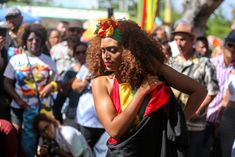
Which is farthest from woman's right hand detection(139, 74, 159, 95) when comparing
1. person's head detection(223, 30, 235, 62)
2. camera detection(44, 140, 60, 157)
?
person's head detection(223, 30, 235, 62)

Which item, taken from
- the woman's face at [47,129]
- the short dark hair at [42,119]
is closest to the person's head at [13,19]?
the short dark hair at [42,119]

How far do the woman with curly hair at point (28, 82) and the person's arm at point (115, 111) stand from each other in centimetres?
323

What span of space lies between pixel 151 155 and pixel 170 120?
0.27 meters

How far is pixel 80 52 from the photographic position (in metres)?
7.81

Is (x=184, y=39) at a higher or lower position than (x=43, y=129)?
higher

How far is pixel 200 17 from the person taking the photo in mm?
10656

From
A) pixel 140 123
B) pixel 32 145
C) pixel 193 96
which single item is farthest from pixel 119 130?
pixel 32 145

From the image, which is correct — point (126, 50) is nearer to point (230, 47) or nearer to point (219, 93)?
point (230, 47)

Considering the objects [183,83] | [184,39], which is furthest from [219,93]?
[183,83]

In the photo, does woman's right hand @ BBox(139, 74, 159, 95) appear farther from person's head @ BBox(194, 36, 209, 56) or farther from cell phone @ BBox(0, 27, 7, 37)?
person's head @ BBox(194, 36, 209, 56)

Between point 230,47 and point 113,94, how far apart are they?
3621 mm

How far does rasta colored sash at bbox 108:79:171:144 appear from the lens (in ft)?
12.9

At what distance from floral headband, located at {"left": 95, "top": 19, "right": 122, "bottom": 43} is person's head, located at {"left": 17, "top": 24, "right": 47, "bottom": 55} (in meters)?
3.24

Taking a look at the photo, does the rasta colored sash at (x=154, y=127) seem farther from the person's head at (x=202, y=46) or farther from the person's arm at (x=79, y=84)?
the person's head at (x=202, y=46)
